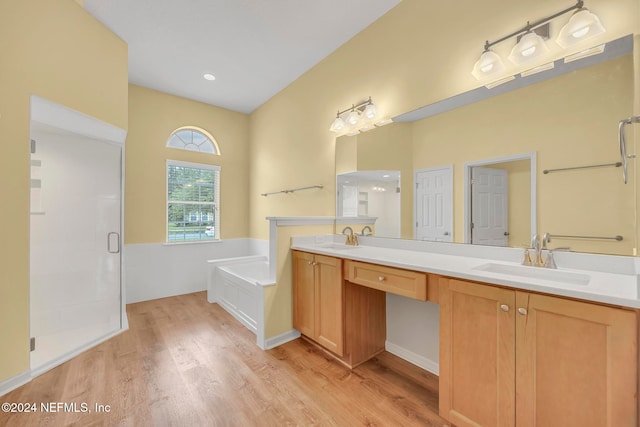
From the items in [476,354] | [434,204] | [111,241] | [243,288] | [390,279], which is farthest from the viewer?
[243,288]

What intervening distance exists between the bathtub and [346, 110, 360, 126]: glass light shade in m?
1.71

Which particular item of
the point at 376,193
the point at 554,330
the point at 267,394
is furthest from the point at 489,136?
the point at 267,394

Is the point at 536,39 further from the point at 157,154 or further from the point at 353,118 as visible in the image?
the point at 157,154

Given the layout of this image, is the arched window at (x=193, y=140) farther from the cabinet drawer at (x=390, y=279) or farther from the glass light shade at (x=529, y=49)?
the glass light shade at (x=529, y=49)

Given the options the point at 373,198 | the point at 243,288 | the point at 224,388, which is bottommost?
the point at 224,388

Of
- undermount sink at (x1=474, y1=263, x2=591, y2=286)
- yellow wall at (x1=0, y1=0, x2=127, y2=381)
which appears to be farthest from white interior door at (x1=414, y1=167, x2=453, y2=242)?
yellow wall at (x1=0, y1=0, x2=127, y2=381)

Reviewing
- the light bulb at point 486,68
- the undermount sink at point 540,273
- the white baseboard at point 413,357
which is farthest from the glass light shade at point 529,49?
the white baseboard at point 413,357

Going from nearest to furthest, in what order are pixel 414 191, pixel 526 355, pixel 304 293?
pixel 526 355, pixel 414 191, pixel 304 293

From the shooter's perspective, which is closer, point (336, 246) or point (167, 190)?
point (336, 246)

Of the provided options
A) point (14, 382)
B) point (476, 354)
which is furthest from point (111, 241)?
point (476, 354)

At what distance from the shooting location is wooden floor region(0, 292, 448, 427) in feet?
4.93

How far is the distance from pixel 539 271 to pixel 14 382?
3.37m

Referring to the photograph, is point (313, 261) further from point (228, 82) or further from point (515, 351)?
point (228, 82)

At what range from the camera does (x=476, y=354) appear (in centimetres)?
125
